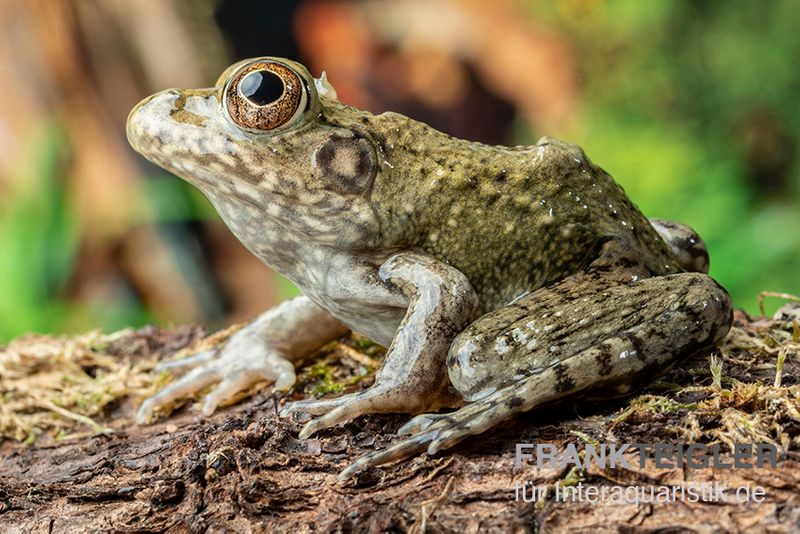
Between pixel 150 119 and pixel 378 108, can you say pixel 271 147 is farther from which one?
pixel 378 108

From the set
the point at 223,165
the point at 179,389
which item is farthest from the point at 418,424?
the point at 179,389

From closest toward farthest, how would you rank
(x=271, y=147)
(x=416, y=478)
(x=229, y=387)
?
(x=416, y=478) → (x=271, y=147) → (x=229, y=387)

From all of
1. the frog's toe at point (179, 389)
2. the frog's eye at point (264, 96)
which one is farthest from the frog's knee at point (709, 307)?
the frog's toe at point (179, 389)

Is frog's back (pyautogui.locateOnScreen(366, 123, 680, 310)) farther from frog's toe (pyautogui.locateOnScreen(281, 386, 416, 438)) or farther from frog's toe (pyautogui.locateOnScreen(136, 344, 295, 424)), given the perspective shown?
frog's toe (pyautogui.locateOnScreen(136, 344, 295, 424))

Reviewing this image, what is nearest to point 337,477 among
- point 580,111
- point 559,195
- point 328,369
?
point 328,369

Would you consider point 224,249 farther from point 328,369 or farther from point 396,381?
point 396,381

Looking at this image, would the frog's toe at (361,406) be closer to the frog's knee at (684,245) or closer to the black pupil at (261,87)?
the black pupil at (261,87)
